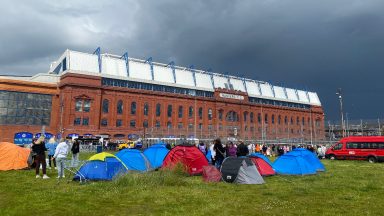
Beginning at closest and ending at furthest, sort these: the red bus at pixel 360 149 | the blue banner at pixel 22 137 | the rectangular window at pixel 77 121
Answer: the red bus at pixel 360 149 < the blue banner at pixel 22 137 < the rectangular window at pixel 77 121

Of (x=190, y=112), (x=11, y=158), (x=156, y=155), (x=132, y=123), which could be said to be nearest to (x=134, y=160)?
(x=156, y=155)

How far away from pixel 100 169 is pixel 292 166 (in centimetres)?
1058

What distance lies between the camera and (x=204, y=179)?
14.3 metres

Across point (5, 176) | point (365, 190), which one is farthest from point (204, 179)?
point (5, 176)

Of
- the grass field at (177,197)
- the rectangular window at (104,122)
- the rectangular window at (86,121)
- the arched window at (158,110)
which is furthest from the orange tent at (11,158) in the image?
the arched window at (158,110)

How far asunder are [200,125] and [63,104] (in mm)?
32012

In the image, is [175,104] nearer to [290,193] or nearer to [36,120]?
[36,120]

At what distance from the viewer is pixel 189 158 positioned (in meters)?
16.4

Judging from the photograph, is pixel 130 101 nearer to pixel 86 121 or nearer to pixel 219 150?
pixel 86 121

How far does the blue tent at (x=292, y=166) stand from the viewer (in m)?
17.5

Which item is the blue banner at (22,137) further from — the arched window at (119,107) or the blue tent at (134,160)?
the blue tent at (134,160)

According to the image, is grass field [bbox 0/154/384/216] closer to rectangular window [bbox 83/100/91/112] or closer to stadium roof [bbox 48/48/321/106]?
rectangular window [bbox 83/100/91/112]

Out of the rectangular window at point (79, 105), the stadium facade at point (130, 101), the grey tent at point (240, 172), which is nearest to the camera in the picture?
the grey tent at point (240, 172)

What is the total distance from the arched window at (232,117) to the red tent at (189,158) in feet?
211
